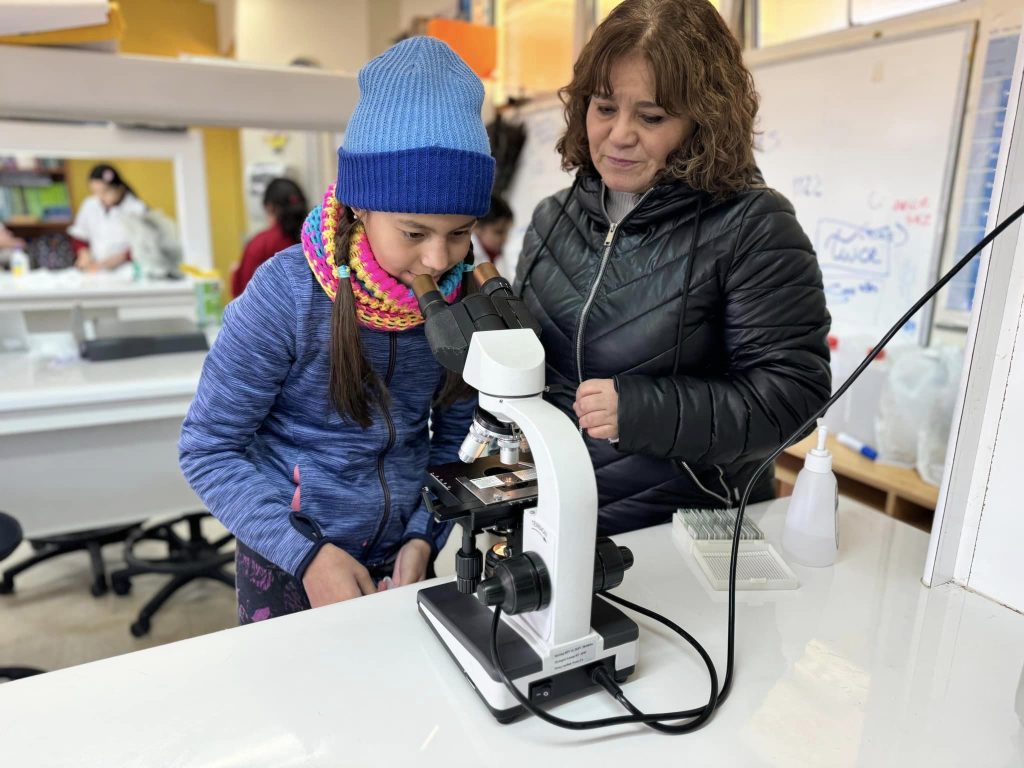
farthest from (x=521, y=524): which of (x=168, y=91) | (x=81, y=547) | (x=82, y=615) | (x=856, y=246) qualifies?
(x=81, y=547)

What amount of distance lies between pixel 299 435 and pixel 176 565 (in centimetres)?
162

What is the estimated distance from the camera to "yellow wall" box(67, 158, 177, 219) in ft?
21.0

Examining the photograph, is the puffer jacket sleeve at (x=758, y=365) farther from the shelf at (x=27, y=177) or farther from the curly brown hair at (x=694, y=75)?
the shelf at (x=27, y=177)

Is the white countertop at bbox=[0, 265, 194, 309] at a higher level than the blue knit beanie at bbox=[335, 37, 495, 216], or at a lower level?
lower

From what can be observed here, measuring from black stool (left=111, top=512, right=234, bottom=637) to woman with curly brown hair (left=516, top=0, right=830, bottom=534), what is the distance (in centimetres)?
169

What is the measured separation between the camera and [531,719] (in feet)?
2.13

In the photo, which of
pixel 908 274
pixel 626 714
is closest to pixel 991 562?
pixel 626 714

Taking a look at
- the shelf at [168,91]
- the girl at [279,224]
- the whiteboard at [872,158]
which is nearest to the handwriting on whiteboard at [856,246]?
the whiteboard at [872,158]

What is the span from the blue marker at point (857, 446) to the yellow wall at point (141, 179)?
615 centimetres

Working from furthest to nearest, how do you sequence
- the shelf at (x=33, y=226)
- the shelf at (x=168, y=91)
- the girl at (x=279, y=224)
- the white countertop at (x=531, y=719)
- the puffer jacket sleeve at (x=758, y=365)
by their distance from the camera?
the shelf at (x=33, y=226), the girl at (x=279, y=224), the shelf at (x=168, y=91), the puffer jacket sleeve at (x=758, y=365), the white countertop at (x=531, y=719)

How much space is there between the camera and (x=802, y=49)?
2270 mm

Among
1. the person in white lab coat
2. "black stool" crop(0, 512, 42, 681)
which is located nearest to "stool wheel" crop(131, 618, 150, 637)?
"black stool" crop(0, 512, 42, 681)

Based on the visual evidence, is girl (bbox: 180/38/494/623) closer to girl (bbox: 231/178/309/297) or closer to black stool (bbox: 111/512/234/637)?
black stool (bbox: 111/512/234/637)

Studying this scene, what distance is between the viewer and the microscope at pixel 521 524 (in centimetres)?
62
